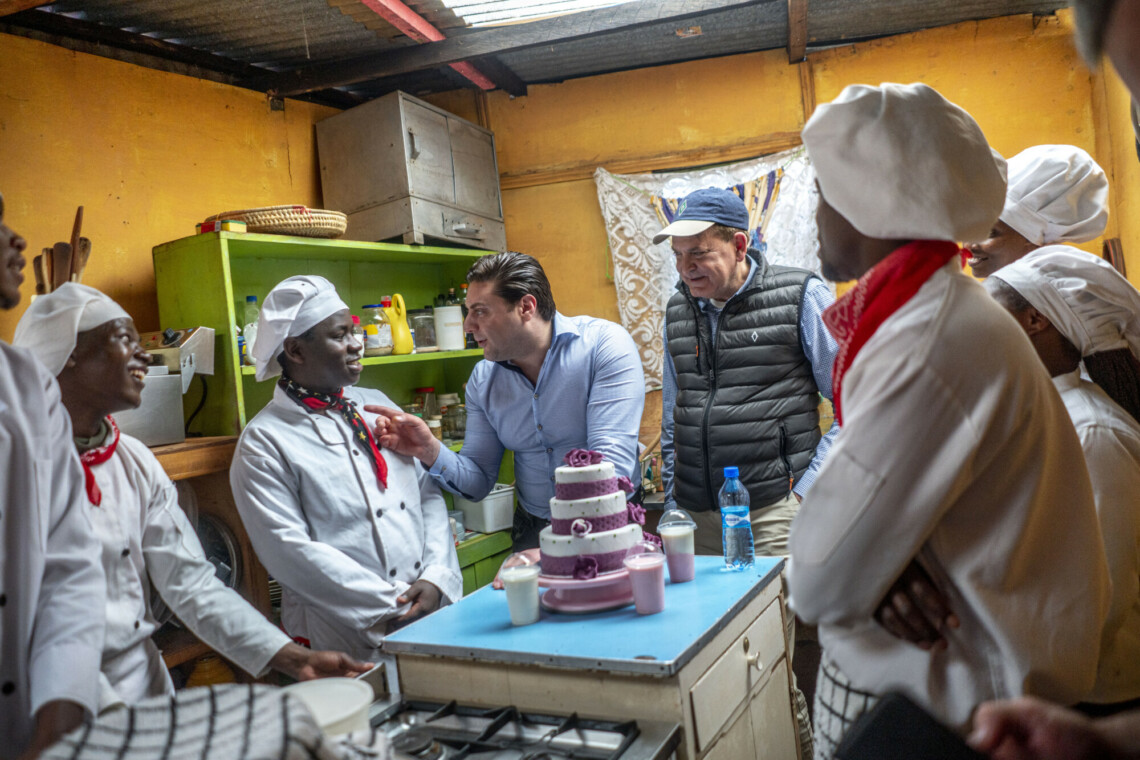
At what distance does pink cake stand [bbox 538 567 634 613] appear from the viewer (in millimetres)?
1988

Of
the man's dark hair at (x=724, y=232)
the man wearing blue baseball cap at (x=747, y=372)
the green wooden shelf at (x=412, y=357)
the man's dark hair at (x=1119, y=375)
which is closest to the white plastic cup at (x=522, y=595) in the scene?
the man wearing blue baseball cap at (x=747, y=372)

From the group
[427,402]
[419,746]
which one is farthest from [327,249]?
[419,746]

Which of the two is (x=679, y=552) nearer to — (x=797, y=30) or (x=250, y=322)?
(x=250, y=322)

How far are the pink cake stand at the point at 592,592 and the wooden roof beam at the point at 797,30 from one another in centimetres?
289

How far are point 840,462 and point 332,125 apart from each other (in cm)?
371

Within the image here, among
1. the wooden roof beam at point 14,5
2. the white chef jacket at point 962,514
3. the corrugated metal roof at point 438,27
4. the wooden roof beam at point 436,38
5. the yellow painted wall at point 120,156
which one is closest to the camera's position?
the white chef jacket at point 962,514

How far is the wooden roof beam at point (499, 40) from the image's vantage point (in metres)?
3.51

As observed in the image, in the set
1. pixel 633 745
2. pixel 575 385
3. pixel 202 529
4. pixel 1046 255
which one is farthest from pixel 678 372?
pixel 202 529

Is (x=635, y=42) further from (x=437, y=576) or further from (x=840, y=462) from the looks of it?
(x=840, y=462)

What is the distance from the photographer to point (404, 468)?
2.85 metres

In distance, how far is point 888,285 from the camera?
124 cm

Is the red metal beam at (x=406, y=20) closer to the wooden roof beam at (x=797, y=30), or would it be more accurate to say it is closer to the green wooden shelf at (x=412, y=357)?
the green wooden shelf at (x=412, y=357)

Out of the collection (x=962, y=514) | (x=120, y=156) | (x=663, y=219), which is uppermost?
(x=120, y=156)

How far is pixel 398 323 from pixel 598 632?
7.57 ft
